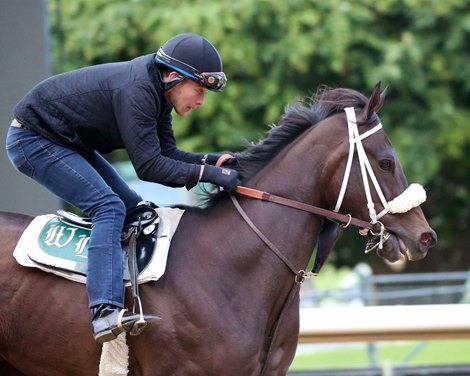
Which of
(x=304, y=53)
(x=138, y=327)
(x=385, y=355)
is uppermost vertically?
(x=304, y=53)

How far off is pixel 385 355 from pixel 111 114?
302 inches

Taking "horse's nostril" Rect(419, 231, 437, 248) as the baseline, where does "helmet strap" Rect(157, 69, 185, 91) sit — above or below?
above

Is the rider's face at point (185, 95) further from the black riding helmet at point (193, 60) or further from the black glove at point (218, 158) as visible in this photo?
the black glove at point (218, 158)

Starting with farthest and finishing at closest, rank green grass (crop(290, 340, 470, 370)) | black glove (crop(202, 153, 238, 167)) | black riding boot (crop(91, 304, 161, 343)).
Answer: green grass (crop(290, 340, 470, 370)) < black glove (crop(202, 153, 238, 167)) < black riding boot (crop(91, 304, 161, 343))

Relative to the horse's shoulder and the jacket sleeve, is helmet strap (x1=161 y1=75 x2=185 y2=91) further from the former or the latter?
the horse's shoulder

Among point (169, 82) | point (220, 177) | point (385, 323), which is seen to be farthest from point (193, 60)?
A: point (385, 323)

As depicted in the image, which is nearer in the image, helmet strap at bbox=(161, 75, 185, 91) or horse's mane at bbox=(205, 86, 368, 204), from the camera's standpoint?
helmet strap at bbox=(161, 75, 185, 91)

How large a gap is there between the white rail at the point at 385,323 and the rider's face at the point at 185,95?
236 centimetres

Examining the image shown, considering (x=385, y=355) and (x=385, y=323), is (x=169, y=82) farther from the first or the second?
(x=385, y=355)

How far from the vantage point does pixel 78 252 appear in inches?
197

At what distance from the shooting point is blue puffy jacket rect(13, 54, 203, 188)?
491 cm

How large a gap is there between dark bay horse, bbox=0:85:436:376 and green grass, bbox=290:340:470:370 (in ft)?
20.0

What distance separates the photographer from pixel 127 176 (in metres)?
12.8

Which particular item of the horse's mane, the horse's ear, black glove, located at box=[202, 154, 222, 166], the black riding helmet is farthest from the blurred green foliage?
the black riding helmet
